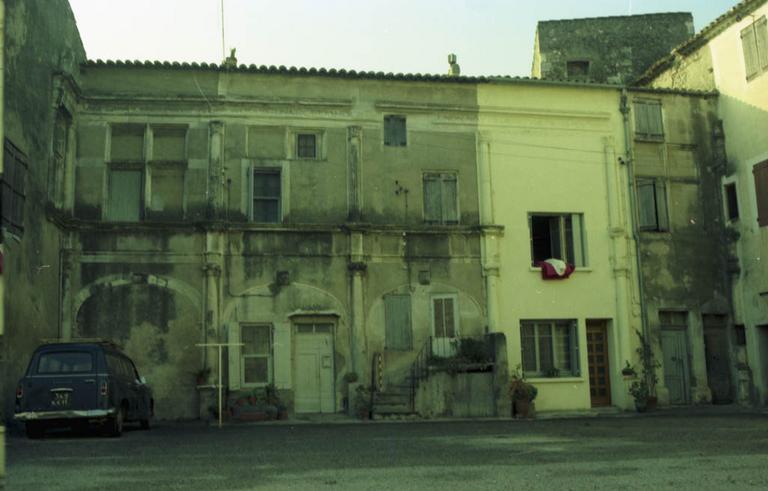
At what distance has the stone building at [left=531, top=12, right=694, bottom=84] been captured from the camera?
35781 millimetres

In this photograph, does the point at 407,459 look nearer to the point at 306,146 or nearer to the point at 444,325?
the point at 444,325

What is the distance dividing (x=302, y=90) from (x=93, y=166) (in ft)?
20.1

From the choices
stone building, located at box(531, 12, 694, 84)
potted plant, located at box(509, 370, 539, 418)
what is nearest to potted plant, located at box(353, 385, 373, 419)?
potted plant, located at box(509, 370, 539, 418)

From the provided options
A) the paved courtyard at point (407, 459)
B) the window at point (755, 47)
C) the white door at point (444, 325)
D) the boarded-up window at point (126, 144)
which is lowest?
the paved courtyard at point (407, 459)

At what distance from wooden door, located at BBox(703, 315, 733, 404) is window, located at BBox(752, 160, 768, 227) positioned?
3352 mm

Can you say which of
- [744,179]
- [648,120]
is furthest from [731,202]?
[648,120]

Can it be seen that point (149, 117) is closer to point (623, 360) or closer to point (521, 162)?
point (521, 162)

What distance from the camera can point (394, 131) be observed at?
2478 cm

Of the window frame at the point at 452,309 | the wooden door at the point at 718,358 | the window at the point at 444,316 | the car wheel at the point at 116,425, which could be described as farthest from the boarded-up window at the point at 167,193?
the wooden door at the point at 718,358

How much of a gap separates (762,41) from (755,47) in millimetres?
348

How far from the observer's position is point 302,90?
24188 mm

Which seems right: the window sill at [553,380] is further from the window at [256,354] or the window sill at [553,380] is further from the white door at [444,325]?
the window at [256,354]

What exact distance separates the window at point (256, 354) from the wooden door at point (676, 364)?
11772mm

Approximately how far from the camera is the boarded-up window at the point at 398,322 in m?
23.5
